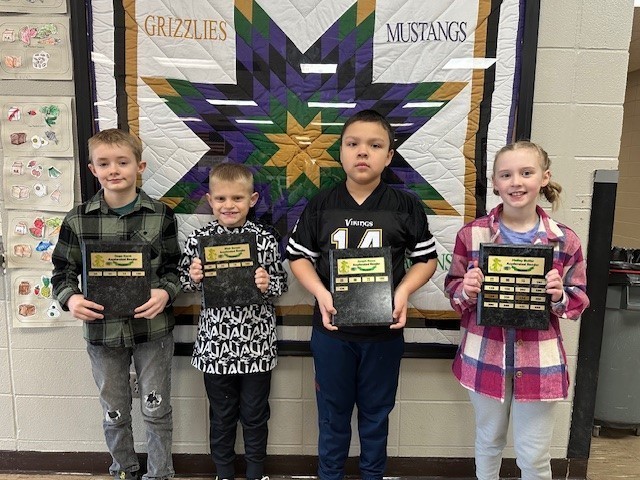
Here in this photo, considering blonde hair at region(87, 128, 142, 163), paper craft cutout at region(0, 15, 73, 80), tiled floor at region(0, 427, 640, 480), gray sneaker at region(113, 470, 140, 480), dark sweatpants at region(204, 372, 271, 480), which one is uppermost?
paper craft cutout at region(0, 15, 73, 80)

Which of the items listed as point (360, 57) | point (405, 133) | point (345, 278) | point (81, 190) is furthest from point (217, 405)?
point (360, 57)

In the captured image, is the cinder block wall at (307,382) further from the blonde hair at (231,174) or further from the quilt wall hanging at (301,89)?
the blonde hair at (231,174)

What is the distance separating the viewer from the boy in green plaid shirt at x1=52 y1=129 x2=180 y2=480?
1554 millimetres

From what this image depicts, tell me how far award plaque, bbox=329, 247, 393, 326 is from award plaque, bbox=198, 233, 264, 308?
0.30 metres

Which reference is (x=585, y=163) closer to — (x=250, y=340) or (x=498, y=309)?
(x=498, y=309)

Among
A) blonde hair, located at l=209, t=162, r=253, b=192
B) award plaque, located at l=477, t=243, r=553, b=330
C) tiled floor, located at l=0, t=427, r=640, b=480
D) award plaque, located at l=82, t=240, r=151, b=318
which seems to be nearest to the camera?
award plaque, located at l=477, t=243, r=553, b=330

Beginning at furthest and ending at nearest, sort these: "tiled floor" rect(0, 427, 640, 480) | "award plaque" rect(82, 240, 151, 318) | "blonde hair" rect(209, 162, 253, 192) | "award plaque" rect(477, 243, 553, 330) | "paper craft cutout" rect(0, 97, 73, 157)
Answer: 1. "tiled floor" rect(0, 427, 640, 480)
2. "paper craft cutout" rect(0, 97, 73, 157)
3. "blonde hair" rect(209, 162, 253, 192)
4. "award plaque" rect(82, 240, 151, 318)
5. "award plaque" rect(477, 243, 553, 330)

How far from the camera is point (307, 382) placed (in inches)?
73.7

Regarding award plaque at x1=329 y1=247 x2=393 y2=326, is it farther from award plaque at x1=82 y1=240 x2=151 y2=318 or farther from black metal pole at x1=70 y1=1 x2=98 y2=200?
black metal pole at x1=70 y1=1 x2=98 y2=200

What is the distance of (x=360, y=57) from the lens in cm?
167

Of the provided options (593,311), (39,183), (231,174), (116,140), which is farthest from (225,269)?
(593,311)

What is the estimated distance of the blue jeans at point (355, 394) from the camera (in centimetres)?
156

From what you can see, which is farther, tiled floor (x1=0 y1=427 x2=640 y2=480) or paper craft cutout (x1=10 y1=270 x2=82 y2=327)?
tiled floor (x1=0 y1=427 x2=640 y2=480)

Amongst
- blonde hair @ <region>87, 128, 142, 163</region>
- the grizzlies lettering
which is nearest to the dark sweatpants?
blonde hair @ <region>87, 128, 142, 163</region>
